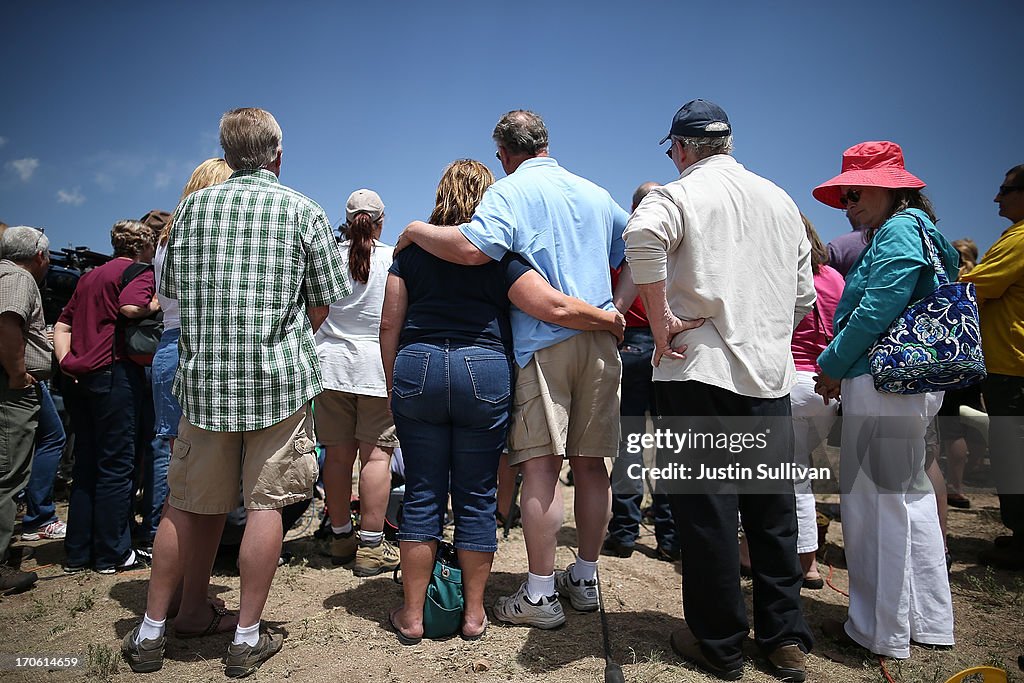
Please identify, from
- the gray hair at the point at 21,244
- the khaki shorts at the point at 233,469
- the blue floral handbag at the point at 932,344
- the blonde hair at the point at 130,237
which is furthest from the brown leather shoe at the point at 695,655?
the gray hair at the point at 21,244

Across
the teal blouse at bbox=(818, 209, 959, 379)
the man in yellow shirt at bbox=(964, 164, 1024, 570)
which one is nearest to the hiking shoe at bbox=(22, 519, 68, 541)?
the teal blouse at bbox=(818, 209, 959, 379)

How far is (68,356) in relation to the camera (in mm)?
3908

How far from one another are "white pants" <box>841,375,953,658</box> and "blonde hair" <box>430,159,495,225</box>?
1949mm

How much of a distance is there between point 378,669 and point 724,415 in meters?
1.74

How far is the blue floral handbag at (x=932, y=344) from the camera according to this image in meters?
2.70

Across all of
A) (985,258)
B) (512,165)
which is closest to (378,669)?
(512,165)

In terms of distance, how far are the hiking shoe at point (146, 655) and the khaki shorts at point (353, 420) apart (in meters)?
1.57

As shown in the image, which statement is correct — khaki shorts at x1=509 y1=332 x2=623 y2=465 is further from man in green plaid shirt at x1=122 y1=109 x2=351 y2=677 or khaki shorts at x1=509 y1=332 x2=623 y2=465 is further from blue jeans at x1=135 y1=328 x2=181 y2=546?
blue jeans at x1=135 y1=328 x2=181 y2=546

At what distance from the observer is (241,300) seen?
2.65 m

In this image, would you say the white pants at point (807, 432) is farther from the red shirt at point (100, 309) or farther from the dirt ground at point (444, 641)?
the red shirt at point (100, 309)

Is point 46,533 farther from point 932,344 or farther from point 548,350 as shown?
point 932,344

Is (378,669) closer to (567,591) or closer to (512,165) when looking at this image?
(567,591)

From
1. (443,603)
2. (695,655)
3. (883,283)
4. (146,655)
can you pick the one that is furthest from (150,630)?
(883,283)

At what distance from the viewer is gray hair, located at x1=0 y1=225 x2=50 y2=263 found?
3.80 meters
